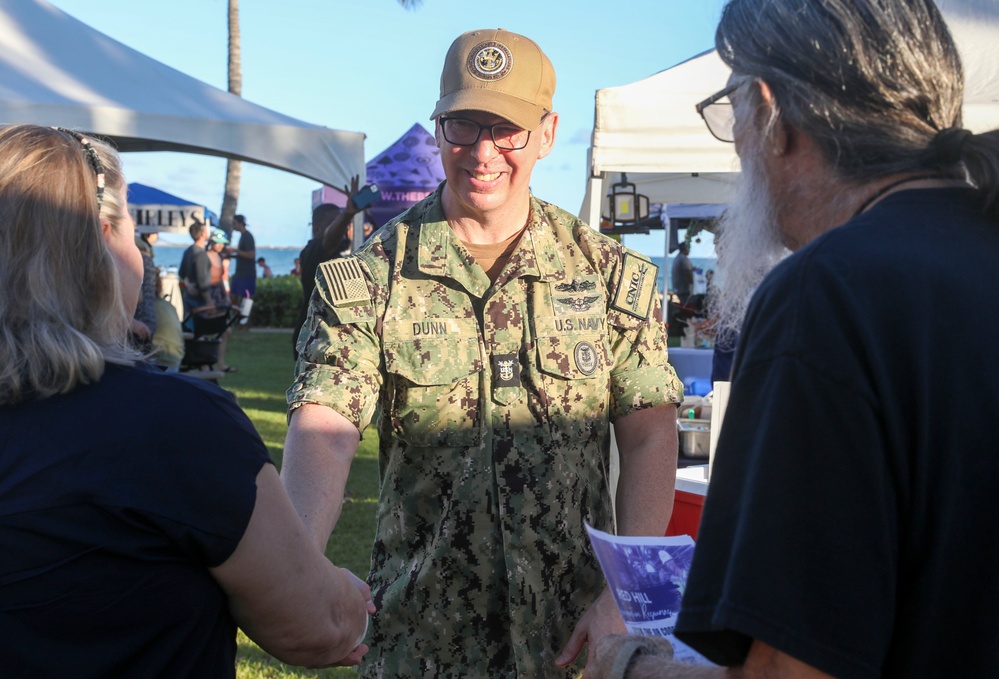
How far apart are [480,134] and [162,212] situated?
19.0m

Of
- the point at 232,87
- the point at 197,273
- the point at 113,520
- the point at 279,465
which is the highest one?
the point at 232,87

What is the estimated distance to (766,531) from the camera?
1.01 meters

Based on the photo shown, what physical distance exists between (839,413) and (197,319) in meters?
11.2

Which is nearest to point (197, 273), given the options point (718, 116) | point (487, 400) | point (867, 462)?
point (487, 400)

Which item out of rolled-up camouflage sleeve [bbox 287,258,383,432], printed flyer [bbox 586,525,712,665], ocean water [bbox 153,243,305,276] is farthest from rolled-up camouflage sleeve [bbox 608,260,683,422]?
ocean water [bbox 153,243,305,276]

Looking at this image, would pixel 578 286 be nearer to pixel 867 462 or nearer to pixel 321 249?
pixel 867 462

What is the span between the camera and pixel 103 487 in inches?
52.9

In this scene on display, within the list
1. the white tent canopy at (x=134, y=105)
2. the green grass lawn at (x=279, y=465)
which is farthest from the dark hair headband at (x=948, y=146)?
the white tent canopy at (x=134, y=105)

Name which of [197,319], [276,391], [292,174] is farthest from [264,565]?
[276,391]

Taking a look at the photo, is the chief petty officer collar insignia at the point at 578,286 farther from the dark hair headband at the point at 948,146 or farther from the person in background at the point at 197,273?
the person in background at the point at 197,273


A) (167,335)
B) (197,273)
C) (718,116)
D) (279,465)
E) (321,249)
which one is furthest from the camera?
(197,273)

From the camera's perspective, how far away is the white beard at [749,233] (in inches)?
51.9

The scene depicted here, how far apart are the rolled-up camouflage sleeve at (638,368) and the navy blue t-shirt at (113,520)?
3.52 feet

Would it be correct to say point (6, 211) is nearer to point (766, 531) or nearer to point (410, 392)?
point (410, 392)
